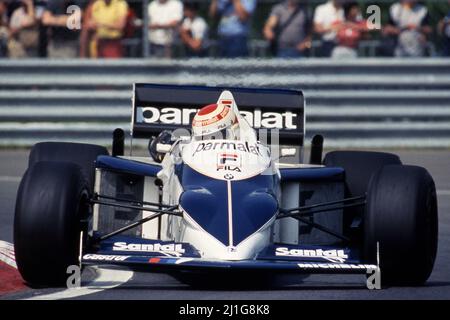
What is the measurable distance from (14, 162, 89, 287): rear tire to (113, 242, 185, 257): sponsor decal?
1.15ft

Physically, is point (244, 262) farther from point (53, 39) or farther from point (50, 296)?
point (53, 39)

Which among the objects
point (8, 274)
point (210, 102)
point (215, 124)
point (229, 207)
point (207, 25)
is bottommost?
point (8, 274)

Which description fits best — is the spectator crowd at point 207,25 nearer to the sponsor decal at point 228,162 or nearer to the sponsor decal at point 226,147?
the sponsor decal at point 226,147

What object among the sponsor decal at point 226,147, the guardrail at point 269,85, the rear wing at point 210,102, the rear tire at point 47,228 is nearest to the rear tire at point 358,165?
the rear wing at point 210,102

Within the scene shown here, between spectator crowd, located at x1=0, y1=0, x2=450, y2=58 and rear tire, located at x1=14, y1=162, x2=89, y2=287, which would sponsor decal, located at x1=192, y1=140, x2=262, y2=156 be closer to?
rear tire, located at x1=14, y1=162, x2=89, y2=287

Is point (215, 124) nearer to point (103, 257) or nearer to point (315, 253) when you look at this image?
point (315, 253)

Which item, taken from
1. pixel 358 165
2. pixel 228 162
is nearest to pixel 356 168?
pixel 358 165

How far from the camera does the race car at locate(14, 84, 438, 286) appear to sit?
8680 millimetres

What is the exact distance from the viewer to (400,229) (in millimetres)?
8867

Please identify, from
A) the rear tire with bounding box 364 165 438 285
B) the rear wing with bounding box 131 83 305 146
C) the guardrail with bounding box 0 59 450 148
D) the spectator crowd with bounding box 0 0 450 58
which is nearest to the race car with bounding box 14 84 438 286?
the rear tire with bounding box 364 165 438 285

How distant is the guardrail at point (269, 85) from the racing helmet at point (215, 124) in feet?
22.1

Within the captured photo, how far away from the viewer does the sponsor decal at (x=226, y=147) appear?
31.6 feet

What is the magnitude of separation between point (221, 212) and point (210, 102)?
2.76 m

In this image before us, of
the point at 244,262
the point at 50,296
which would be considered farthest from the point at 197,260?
the point at 50,296
